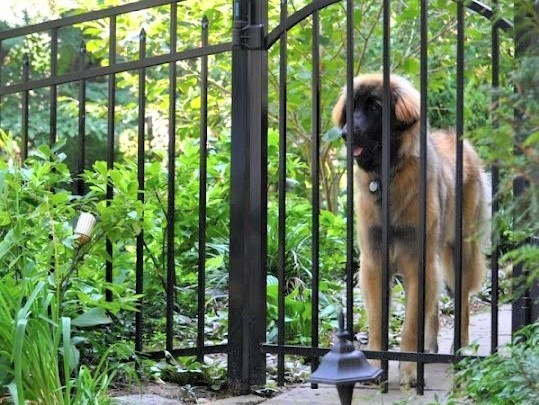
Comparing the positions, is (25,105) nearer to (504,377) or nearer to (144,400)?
(144,400)

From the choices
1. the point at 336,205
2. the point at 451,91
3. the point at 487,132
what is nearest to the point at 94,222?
the point at 487,132

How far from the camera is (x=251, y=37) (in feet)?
14.5

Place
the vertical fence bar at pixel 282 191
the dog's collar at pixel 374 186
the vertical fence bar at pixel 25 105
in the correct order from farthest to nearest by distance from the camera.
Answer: the vertical fence bar at pixel 25 105 < the dog's collar at pixel 374 186 < the vertical fence bar at pixel 282 191

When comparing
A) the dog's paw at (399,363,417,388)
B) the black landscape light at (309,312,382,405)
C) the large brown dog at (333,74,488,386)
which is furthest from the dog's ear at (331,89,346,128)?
the black landscape light at (309,312,382,405)

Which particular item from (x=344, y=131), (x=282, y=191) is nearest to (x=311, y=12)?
(x=344, y=131)

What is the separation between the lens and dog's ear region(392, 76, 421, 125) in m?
4.66

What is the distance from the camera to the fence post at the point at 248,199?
4.41 meters

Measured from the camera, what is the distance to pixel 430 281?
4.77m

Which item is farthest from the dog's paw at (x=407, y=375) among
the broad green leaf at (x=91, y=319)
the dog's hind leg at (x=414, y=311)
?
the broad green leaf at (x=91, y=319)

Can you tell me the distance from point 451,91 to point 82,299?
20.4ft

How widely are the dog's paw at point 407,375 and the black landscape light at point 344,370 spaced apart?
174cm

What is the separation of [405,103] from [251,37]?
0.83 metres

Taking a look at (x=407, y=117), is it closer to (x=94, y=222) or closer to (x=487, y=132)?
(x=94, y=222)

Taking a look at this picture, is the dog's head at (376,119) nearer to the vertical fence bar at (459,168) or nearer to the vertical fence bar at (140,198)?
the vertical fence bar at (459,168)
